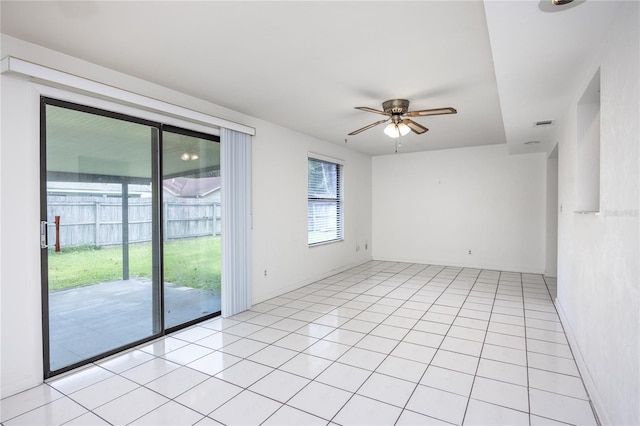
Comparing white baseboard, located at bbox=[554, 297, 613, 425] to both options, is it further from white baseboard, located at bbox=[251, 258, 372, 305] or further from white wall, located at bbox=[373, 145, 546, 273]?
white baseboard, located at bbox=[251, 258, 372, 305]

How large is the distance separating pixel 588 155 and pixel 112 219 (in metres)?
4.28

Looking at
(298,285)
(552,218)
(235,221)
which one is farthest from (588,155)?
(298,285)

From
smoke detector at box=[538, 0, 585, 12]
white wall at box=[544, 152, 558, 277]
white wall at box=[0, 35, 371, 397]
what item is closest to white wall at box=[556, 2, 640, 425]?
smoke detector at box=[538, 0, 585, 12]

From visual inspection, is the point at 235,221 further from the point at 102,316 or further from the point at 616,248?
the point at 616,248

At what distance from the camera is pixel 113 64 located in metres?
2.85

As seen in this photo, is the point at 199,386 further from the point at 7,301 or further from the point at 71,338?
the point at 7,301

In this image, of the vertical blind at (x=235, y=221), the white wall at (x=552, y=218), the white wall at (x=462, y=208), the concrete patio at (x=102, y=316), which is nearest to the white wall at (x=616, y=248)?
the vertical blind at (x=235, y=221)

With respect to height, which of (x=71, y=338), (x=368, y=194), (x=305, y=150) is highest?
(x=305, y=150)

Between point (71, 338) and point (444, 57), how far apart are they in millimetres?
3887

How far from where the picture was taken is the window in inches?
236

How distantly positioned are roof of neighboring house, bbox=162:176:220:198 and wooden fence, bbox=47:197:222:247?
86mm

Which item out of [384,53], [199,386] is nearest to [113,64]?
[384,53]

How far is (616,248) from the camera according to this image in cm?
177

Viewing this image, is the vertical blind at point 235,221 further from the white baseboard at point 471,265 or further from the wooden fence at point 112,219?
the white baseboard at point 471,265
